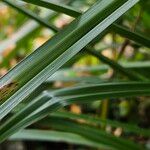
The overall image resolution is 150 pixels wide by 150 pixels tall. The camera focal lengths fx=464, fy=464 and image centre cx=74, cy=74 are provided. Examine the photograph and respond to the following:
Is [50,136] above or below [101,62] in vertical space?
below

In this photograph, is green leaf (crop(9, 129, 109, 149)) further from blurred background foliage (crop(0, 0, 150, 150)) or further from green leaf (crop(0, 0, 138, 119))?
green leaf (crop(0, 0, 138, 119))

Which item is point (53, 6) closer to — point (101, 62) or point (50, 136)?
point (50, 136)

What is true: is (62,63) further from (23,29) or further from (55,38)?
(23,29)

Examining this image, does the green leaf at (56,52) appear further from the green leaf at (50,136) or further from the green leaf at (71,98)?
the green leaf at (50,136)

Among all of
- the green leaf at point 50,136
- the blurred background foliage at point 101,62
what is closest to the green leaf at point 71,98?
the blurred background foliage at point 101,62

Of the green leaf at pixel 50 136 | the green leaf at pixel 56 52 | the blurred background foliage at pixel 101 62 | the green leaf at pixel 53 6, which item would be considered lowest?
the green leaf at pixel 56 52

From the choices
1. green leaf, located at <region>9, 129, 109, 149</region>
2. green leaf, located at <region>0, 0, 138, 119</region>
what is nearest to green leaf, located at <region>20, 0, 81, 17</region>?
green leaf, located at <region>0, 0, 138, 119</region>

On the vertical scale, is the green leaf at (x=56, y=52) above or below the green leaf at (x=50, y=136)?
below

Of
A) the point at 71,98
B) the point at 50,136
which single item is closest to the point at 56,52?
the point at 71,98

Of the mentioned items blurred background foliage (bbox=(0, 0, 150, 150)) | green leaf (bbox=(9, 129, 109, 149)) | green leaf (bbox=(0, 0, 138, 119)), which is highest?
blurred background foliage (bbox=(0, 0, 150, 150))

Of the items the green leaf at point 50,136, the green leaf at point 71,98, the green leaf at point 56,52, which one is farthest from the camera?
the green leaf at point 50,136

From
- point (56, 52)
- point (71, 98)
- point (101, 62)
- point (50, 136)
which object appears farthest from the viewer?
point (101, 62)

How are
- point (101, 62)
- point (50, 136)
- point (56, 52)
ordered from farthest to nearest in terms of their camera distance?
point (101, 62)
point (50, 136)
point (56, 52)
